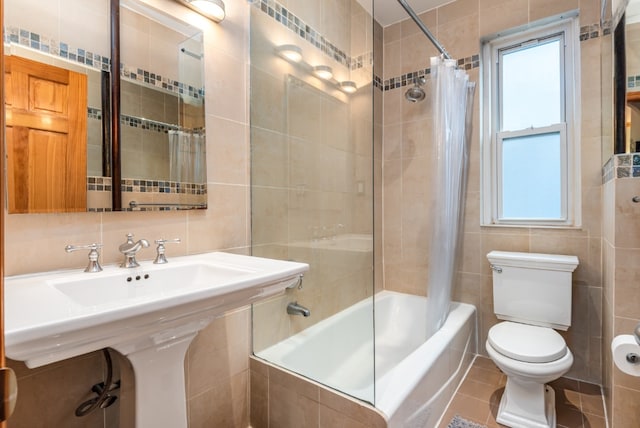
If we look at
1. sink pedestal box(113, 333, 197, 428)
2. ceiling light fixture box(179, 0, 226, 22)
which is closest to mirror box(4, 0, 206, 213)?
ceiling light fixture box(179, 0, 226, 22)

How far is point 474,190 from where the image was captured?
2.38 m

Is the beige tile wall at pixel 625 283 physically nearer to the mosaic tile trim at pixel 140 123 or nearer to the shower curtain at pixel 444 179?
the shower curtain at pixel 444 179

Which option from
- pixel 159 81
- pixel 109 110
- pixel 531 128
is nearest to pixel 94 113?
pixel 109 110

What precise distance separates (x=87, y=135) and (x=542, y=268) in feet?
7.88

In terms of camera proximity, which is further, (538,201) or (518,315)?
(538,201)

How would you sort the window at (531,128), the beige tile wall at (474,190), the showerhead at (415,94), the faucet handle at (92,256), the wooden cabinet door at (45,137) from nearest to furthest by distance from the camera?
the wooden cabinet door at (45,137) < the faucet handle at (92,256) < the beige tile wall at (474,190) < the window at (531,128) < the showerhead at (415,94)

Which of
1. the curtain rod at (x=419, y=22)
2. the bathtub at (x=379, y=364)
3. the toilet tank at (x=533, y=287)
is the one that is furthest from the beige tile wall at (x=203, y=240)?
the toilet tank at (x=533, y=287)

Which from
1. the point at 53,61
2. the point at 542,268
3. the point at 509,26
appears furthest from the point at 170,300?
the point at 509,26

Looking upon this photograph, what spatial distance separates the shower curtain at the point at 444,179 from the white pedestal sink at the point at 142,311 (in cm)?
133

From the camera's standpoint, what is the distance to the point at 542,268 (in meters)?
1.97

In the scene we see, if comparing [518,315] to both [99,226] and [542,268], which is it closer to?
[542,268]

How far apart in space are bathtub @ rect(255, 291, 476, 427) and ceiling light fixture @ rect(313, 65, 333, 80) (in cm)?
119

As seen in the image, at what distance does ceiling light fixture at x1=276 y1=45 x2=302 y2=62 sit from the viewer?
5.53 ft

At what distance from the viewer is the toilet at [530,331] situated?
159cm
